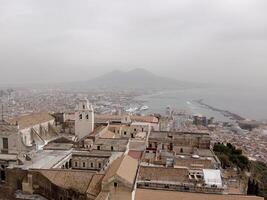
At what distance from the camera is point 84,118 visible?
127 feet

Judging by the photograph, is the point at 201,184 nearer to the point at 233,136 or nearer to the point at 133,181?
the point at 133,181

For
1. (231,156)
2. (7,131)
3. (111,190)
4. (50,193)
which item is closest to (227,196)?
(111,190)

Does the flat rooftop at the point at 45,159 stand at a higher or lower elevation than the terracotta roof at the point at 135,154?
higher

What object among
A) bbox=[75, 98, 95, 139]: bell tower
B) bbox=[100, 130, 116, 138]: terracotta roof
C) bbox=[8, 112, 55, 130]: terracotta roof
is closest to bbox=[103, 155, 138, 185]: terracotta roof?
bbox=[100, 130, 116, 138]: terracotta roof

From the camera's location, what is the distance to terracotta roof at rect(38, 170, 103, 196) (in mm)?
21766

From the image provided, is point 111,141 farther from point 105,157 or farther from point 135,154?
point 105,157

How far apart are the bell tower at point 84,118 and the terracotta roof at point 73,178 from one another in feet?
50.0

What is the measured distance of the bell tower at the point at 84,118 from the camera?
3862cm

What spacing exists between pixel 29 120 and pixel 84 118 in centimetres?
655

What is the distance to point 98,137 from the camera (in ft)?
116

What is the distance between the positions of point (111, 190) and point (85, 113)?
20.5 m

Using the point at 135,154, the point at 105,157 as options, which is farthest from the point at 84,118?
the point at 135,154

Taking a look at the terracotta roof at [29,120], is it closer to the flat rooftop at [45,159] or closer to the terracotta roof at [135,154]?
the flat rooftop at [45,159]

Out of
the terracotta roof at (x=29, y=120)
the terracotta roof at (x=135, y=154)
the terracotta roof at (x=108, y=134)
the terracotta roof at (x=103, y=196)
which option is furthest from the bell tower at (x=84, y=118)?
the terracotta roof at (x=103, y=196)
